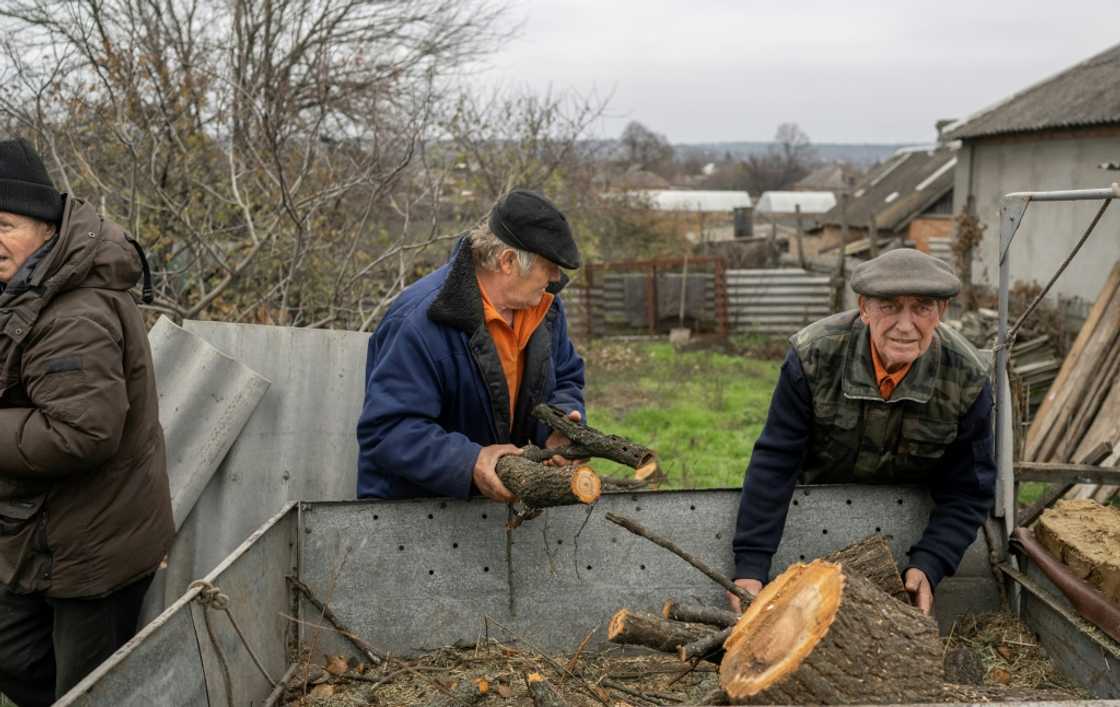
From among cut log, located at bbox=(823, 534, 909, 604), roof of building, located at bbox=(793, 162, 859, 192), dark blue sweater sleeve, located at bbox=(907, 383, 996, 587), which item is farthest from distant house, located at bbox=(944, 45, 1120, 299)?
roof of building, located at bbox=(793, 162, 859, 192)

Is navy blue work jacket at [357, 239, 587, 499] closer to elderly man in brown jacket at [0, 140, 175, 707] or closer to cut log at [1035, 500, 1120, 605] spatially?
elderly man in brown jacket at [0, 140, 175, 707]

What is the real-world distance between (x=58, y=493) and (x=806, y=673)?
1940 millimetres

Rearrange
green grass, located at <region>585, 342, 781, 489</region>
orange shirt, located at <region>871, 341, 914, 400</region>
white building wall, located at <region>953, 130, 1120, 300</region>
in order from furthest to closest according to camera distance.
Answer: white building wall, located at <region>953, 130, 1120, 300</region> < green grass, located at <region>585, 342, 781, 489</region> < orange shirt, located at <region>871, 341, 914, 400</region>

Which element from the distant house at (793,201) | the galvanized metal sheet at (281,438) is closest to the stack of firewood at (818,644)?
the galvanized metal sheet at (281,438)

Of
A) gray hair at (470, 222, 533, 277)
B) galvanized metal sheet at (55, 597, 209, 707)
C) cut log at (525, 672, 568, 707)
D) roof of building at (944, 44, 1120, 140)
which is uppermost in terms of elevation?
roof of building at (944, 44, 1120, 140)

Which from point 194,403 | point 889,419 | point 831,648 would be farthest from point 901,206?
point 831,648

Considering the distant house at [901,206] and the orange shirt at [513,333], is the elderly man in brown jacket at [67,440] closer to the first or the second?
the orange shirt at [513,333]

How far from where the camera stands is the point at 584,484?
2.71 m

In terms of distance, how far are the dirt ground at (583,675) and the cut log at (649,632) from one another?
188mm

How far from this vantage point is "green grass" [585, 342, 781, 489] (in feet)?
25.9

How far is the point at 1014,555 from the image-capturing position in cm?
323

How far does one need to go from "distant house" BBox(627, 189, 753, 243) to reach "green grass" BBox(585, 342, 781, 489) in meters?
11.5

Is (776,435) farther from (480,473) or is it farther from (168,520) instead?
(168,520)

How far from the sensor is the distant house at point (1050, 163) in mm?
12719
